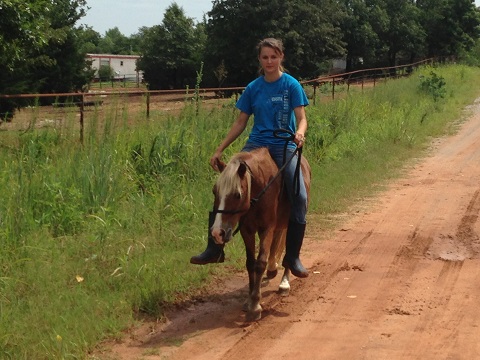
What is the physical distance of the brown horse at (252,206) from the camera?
5.43 metres

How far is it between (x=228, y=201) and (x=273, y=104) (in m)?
1.13

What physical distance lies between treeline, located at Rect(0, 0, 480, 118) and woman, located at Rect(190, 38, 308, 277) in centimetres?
1632

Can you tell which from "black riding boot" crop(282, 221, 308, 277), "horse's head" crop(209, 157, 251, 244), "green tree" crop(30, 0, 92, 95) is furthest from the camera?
"green tree" crop(30, 0, 92, 95)

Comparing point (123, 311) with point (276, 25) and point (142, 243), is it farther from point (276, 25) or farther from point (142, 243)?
point (276, 25)

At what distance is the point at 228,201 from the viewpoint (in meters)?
5.43

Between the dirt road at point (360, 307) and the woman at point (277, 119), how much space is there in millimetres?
511

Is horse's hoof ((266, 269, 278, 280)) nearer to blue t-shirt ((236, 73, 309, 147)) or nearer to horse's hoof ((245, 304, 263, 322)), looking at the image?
horse's hoof ((245, 304, 263, 322))

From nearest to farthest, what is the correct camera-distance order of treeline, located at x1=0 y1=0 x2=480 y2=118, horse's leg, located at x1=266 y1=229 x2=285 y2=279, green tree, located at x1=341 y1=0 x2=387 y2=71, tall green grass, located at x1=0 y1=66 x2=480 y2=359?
tall green grass, located at x1=0 y1=66 x2=480 y2=359 < horse's leg, located at x1=266 y1=229 x2=285 y2=279 < treeline, located at x1=0 y1=0 x2=480 y2=118 < green tree, located at x1=341 y1=0 x2=387 y2=71

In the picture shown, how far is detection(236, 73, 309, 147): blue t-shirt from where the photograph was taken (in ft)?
20.0

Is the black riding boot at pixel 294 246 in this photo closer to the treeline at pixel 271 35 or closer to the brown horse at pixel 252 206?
the brown horse at pixel 252 206

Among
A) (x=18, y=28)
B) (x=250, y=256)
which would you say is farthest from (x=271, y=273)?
(x=18, y=28)

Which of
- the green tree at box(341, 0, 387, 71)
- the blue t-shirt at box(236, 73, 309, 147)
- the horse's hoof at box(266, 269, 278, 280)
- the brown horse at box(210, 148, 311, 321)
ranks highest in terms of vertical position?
the green tree at box(341, 0, 387, 71)

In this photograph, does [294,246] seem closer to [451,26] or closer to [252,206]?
[252,206]

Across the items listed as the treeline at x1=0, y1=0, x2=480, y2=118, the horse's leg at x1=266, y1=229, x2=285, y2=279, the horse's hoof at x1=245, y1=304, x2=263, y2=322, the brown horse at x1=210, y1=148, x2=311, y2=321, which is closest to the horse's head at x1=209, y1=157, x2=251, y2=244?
the brown horse at x1=210, y1=148, x2=311, y2=321
